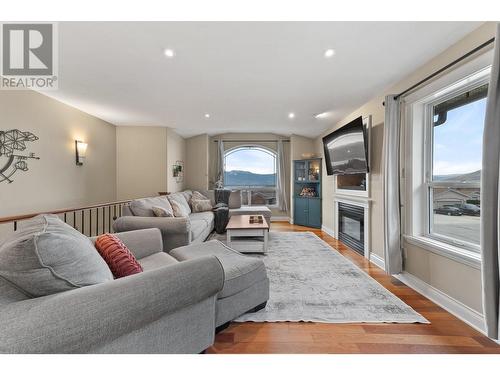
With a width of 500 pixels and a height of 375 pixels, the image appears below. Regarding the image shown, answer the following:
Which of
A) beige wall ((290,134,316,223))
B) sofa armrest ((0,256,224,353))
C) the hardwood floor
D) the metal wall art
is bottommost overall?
the hardwood floor

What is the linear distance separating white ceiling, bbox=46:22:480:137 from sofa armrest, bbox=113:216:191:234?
173 centimetres

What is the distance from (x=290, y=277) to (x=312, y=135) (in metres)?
4.31

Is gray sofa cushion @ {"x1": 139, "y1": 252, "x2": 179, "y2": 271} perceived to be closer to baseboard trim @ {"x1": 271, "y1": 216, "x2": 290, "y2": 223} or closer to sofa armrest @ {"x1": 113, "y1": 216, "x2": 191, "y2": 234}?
sofa armrest @ {"x1": 113, "y1": 216, "x2": 191, "y2": 234}

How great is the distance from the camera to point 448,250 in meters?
1.98

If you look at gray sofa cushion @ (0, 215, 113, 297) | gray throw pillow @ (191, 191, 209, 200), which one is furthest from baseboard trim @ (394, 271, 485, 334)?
gray throw pillow @ (191, 191, 209, 200)

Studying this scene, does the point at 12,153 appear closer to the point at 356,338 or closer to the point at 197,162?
the point at 197,162

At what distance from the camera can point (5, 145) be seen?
8.23 ft

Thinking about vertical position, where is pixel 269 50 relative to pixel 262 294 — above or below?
above

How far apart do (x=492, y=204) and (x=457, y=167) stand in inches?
32.3

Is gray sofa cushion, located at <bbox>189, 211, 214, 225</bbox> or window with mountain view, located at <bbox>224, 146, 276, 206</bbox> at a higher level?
window with mountain view, located at <bbox>224, 146, 276, 206</bbox>

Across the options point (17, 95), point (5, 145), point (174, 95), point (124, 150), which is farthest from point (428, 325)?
point (124, 150)

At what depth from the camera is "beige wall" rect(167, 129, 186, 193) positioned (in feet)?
16.4
